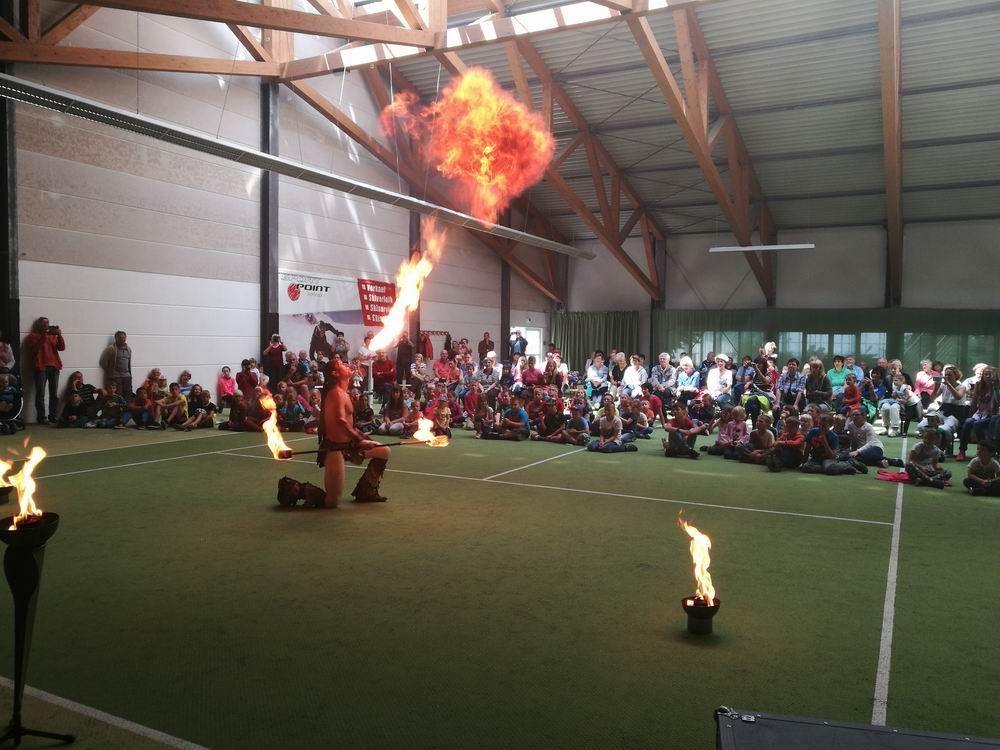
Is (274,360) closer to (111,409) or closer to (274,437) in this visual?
(111,409)

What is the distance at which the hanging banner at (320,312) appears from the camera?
16.3 metres

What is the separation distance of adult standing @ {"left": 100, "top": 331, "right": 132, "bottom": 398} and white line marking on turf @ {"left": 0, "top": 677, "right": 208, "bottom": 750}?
35.5ft

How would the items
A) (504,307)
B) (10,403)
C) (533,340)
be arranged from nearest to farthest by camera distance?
(10,403) → (504,307) → (533,340)

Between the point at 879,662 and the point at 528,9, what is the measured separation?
45.5 ft

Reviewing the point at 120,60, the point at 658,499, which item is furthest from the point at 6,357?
the point at 658,499

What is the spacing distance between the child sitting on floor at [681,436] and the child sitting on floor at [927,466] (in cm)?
282

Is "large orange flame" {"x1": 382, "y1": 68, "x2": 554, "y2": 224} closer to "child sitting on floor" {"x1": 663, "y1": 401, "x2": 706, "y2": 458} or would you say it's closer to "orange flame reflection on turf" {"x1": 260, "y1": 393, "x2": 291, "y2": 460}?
"child sitting on floor" {"x1": 663, "y1": 401, "x2": 706, "y2": 458}

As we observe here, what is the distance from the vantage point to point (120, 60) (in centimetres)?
1202

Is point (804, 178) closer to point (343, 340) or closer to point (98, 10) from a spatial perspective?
point (343, 340)

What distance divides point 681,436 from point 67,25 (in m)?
11.5

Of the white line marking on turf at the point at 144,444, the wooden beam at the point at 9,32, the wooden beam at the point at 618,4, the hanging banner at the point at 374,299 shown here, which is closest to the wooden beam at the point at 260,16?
the wooden beam at the point at 618,4

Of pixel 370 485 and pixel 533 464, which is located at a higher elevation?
pixel 370 485

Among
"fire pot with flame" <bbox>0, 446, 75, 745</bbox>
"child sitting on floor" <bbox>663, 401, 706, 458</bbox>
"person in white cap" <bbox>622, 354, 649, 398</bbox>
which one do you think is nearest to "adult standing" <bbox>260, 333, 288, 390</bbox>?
"person in white cap" <bbox>622, 354, 649, 398</bbox>

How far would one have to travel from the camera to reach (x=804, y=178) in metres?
18.7
